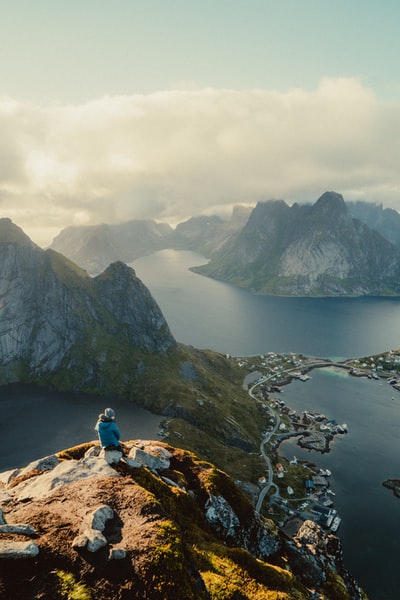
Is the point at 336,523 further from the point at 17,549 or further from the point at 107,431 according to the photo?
the point at 17,549

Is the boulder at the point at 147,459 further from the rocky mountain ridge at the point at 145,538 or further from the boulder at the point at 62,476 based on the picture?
the boulder at the point at 62,476

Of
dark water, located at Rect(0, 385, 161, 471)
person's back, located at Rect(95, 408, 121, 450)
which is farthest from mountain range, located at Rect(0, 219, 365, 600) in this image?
dark water, located at Rect(0, 385, 161, 471)

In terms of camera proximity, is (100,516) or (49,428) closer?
(100,516)

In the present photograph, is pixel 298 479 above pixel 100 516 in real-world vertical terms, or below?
below

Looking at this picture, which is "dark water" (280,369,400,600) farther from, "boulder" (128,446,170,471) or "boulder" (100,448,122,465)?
"boulder" (100,448,122,465)

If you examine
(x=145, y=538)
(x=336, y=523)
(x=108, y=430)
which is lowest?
(x=336, y=523)

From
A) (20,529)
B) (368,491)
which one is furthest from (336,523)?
(20,529)

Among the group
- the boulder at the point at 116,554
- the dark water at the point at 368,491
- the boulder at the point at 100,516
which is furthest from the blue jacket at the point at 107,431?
the dark water at the point at 368,491
